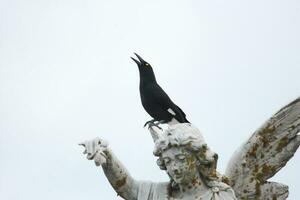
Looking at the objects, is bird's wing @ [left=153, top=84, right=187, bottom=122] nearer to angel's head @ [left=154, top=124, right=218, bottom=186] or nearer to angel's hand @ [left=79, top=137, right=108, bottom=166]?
angel's head @ [left=154, top=124, right=218, bottom=186]

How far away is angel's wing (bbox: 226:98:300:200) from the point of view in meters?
16.4

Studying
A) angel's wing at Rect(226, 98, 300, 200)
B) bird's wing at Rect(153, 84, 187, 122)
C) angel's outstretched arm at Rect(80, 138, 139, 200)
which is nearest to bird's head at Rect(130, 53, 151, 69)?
bird's wing at Rect(153, 84, 187, 122)

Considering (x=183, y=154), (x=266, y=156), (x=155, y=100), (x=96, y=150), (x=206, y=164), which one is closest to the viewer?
(x=96, y=150)

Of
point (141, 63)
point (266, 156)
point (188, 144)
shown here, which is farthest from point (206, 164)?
point (141, 63)

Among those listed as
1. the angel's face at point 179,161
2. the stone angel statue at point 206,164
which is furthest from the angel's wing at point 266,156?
the angel's face at point 179,161

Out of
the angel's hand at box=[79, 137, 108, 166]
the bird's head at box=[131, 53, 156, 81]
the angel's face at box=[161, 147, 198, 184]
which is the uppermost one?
the bird's head at box=[131, 53, 156, 81]

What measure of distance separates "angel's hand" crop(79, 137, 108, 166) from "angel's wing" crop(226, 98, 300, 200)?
1767mm

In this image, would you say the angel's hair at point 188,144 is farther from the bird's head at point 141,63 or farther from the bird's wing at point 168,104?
the bird's head at point 141,63

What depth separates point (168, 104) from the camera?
2164cm

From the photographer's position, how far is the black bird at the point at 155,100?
847 inches

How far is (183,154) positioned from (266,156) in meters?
1.59

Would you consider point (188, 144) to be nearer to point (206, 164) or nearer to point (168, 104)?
point (206, 164)

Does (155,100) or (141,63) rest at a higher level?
(141,63)

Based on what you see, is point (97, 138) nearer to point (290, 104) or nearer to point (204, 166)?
point (204, 166)
